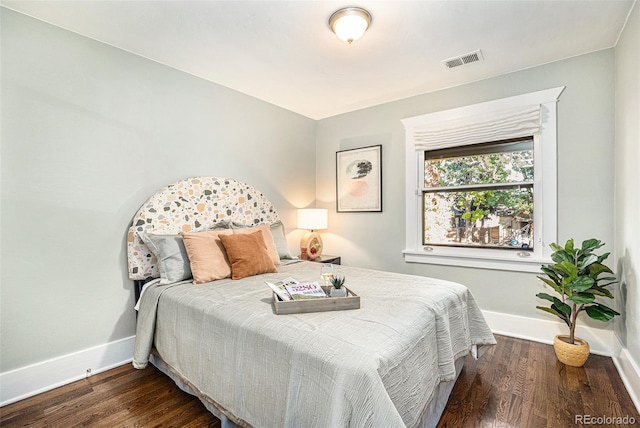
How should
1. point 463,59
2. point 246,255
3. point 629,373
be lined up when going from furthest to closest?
point 463,59 → point 246,255 → point 629,373

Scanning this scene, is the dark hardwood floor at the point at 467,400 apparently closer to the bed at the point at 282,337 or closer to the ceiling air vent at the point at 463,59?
the bed at the point at 282,337

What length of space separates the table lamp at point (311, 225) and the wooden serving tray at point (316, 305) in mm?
2152

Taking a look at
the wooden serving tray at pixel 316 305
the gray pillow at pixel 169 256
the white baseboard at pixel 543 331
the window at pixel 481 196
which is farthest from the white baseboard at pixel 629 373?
the gray pillow at pixel 169 256

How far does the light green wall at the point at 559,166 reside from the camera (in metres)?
2.55

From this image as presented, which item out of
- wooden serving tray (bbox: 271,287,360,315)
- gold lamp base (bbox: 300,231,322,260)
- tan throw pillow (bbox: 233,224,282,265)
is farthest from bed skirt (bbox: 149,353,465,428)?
gold lamp base (bbox: 300,231,322,260)

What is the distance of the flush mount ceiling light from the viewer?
198cm

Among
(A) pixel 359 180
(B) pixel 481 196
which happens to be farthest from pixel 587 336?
(A) pixel 359 180

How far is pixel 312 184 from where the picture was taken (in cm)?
434

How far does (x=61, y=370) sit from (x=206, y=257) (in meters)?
1.23

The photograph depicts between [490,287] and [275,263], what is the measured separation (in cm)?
213

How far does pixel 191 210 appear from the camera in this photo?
2824mm

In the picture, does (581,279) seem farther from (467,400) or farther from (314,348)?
(314,348)

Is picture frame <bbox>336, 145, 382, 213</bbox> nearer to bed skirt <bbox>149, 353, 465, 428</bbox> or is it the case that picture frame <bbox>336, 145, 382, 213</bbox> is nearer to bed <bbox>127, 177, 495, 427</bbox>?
bed <bbox>127, 177, 495, 427</bbox>

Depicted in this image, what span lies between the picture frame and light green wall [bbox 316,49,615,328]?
84 millimetres
